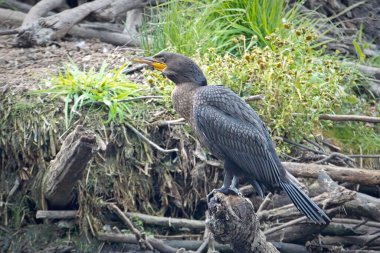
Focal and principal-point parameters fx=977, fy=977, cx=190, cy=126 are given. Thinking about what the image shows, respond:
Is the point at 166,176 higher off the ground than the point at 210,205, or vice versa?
the point at 210,205

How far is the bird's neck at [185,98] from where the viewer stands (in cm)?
637

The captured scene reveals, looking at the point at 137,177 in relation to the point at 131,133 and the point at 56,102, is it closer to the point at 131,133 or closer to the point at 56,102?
the point at 131,133

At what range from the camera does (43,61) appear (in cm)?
847

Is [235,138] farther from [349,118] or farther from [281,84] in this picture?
[349,118]

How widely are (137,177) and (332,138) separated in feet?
5.75

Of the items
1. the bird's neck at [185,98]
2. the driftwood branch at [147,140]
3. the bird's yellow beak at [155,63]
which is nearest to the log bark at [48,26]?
the driftwood branch at [147,140]

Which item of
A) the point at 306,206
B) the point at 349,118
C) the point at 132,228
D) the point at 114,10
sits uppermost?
the point at 114,10

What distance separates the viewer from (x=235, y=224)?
17.3ft

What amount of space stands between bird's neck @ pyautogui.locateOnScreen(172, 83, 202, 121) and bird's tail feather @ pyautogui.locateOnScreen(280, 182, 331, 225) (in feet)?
2.85

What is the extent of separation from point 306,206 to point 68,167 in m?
1.46

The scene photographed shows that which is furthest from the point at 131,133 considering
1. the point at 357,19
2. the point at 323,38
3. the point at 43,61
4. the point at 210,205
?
the point at 357,19

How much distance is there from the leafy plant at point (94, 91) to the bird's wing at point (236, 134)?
1261 mm

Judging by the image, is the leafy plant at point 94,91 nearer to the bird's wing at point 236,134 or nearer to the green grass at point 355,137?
the bird's wing at point 236,134

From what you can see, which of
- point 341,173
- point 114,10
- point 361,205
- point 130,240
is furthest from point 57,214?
point 114,10
